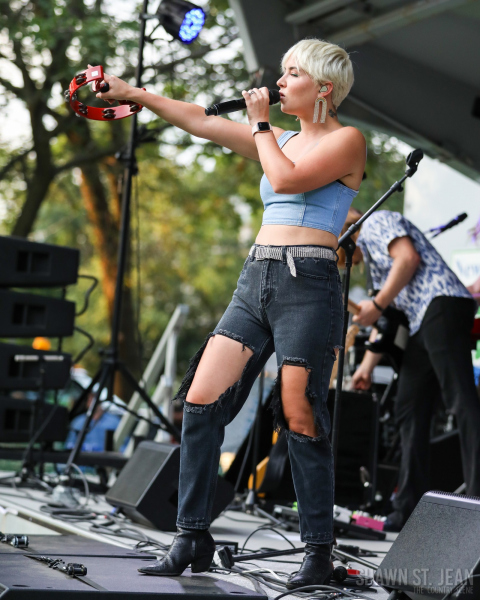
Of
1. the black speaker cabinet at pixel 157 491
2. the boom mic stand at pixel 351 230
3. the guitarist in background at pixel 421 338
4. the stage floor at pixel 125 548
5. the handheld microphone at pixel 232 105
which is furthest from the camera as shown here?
the guitarist in background at pixel 421 338

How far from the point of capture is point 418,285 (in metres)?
3.96

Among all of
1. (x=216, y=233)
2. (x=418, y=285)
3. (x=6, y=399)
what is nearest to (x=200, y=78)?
(x=6, y=399)

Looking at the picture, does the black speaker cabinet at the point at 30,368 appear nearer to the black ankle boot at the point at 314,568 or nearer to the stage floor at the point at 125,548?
the stage floor at the point at 125,548

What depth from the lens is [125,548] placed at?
2.82m

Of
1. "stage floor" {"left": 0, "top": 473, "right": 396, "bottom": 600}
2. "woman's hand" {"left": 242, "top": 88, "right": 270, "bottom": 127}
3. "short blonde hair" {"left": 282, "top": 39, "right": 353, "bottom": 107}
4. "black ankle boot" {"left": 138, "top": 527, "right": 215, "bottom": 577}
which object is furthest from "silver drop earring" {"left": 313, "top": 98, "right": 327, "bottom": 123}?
"stage floor" {"left": 0, "top": 473, "right": 396, "bottom": 600}

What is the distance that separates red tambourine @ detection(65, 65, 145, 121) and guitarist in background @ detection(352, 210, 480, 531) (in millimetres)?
1674

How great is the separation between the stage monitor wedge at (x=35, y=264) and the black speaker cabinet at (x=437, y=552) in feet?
11.6

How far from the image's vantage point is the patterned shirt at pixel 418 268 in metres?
3.88

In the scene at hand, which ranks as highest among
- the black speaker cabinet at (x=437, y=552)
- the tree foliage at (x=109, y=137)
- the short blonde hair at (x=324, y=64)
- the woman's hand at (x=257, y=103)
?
the tree foliage at (x=109, y=137)

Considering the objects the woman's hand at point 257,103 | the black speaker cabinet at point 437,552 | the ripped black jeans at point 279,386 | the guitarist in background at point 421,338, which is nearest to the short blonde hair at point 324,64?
the woman's hand at point 257,103

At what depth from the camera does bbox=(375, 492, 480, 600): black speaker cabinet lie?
191 centimetres

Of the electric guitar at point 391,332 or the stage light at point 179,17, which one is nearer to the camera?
the electric guitar at point 391,332

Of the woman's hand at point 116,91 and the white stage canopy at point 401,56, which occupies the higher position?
the white stage canopy at point 401,56

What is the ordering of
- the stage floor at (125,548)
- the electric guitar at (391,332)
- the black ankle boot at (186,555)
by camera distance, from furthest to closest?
the electric guitar at (391,332), the black ankle boot at (186,555), the stage floor at (125,548)
